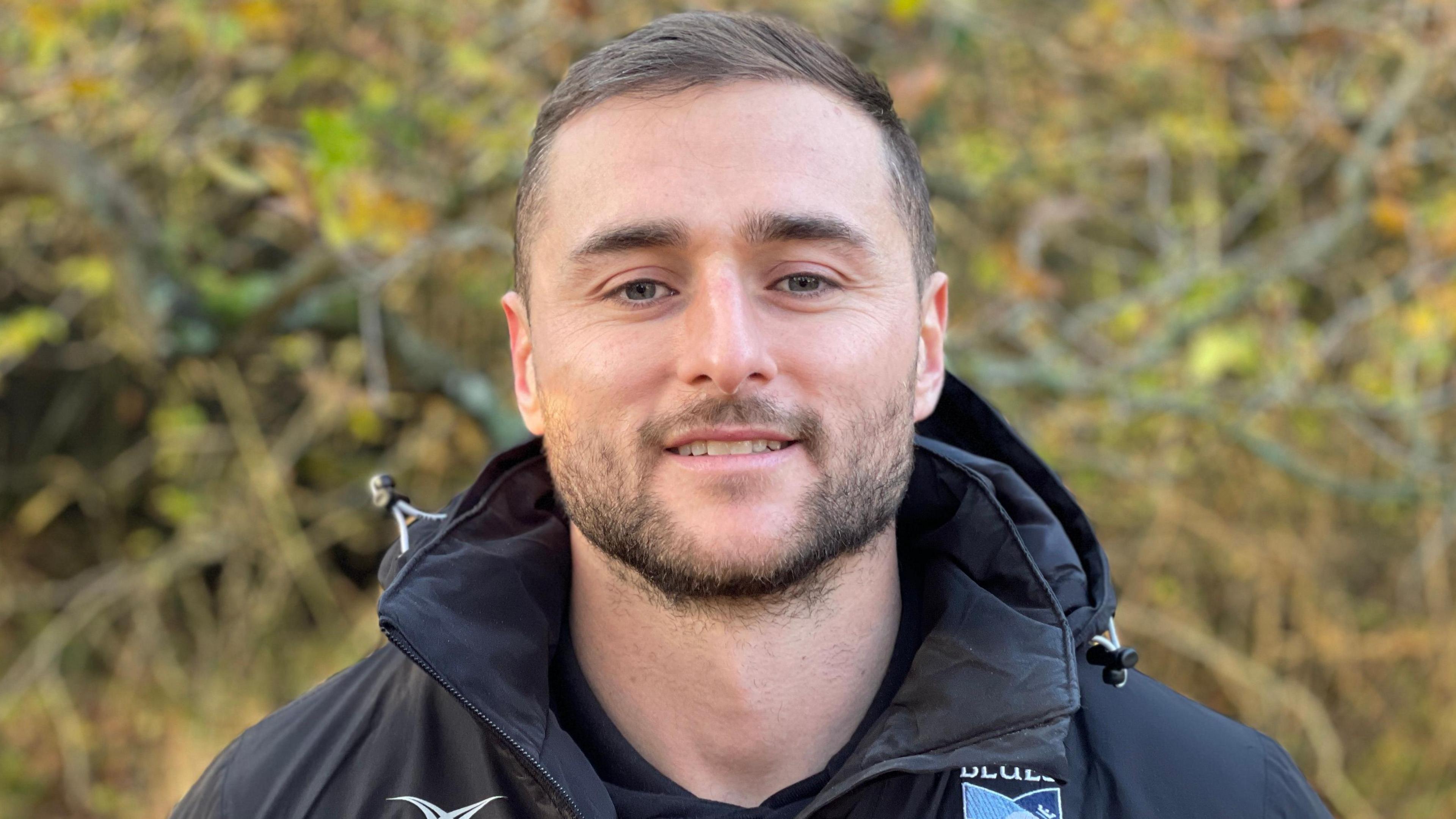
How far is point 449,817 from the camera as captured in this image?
5.80 ft

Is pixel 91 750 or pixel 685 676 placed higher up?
pixel 685 676

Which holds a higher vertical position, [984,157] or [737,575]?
[984,157]

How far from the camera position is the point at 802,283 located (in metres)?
1.88

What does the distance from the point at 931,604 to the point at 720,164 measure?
0.81 metres

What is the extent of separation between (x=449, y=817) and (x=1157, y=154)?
3637 millimetres

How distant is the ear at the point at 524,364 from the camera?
2.10m

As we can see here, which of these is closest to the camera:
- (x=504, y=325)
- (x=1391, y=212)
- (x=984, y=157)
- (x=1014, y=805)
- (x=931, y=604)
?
(x=1014, y=805)

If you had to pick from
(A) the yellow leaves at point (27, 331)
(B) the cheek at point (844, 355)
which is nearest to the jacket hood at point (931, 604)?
(B) the cheek at point (844, 355)

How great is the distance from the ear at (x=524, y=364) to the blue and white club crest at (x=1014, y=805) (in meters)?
0.92

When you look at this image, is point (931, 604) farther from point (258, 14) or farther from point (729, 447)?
point (258, 14)

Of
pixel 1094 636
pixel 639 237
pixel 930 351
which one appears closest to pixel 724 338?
pixel 639 237

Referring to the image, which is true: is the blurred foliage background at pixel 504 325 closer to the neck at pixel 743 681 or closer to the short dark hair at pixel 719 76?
the short dark hair at pixel 719 76

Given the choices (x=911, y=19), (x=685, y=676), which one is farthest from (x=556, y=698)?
(x=911, y=19)

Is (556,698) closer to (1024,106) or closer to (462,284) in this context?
(462,284)
